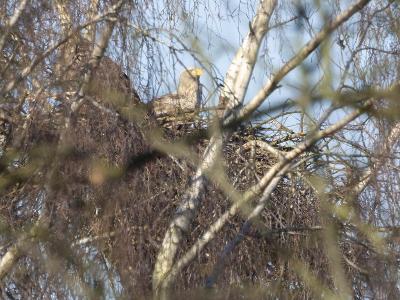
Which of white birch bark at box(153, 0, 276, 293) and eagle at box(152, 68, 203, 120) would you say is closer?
eagle at box(152, 68, 203, 120)

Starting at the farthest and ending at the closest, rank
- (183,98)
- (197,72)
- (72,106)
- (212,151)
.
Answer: (212,151) < (183,98) < (197,72) < (72,106)

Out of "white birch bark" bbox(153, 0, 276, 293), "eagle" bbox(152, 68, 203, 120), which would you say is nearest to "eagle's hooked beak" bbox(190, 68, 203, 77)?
"eagle" bbox(152, 68, 203, 120)

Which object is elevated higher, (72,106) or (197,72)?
(197,72)

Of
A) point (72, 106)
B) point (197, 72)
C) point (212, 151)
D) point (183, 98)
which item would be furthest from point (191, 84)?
point (72, 106)

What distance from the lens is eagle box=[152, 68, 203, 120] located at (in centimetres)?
539

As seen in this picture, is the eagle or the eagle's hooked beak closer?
the eagle's hooked beak

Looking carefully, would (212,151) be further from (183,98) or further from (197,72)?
(197,72)

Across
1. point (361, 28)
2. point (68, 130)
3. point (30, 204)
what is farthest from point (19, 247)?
point (361, 28)

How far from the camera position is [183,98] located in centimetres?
591

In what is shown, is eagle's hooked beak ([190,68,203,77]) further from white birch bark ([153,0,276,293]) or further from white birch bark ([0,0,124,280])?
white birch bark ([0,0,124,280])

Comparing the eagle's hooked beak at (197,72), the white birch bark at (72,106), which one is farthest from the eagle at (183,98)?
the white birch bark at (72,106)

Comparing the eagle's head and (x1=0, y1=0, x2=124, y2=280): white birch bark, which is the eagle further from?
(x1=0, y1=0, x2=124, y2=280): white birch bark

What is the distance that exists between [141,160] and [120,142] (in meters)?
0.18

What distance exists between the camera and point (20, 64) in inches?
209
